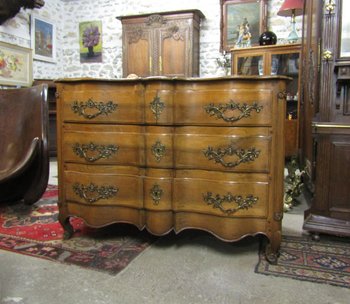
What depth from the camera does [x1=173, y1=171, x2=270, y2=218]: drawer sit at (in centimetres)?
174

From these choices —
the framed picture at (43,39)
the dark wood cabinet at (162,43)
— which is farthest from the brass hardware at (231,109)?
the framed picture at (43,39)

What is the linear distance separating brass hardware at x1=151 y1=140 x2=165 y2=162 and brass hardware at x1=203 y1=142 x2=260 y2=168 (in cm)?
24

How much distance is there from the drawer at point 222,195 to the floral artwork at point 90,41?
5.52 metres

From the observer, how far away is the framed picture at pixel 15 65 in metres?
5.50

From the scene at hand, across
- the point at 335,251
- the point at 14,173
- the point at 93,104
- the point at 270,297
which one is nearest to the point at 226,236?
the point at 270,297

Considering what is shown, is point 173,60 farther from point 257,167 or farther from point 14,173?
point 257,167

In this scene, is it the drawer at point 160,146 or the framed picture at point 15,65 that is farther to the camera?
the framed picture at point 15,65

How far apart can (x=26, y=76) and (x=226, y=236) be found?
5.41 m

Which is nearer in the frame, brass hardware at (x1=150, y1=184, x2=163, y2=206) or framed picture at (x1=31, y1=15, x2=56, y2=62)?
brass hardware at (x1=150, y1=184, x2=163, y2=206)

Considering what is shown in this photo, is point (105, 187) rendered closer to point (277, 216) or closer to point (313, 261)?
point (277, 216)

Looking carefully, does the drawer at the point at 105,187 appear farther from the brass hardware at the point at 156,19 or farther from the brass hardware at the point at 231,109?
the brass hardware at the point at 156,19

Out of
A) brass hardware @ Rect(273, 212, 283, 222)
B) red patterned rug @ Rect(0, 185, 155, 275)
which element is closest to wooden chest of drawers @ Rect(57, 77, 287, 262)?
brass hardware @ Rect(273, 212, 283, 222)

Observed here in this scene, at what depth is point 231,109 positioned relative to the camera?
1.72m

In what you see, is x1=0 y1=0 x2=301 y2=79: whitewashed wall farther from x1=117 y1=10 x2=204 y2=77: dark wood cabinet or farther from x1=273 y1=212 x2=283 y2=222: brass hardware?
x1=273 y1=212 x2=283 y2=222: brass hardware
